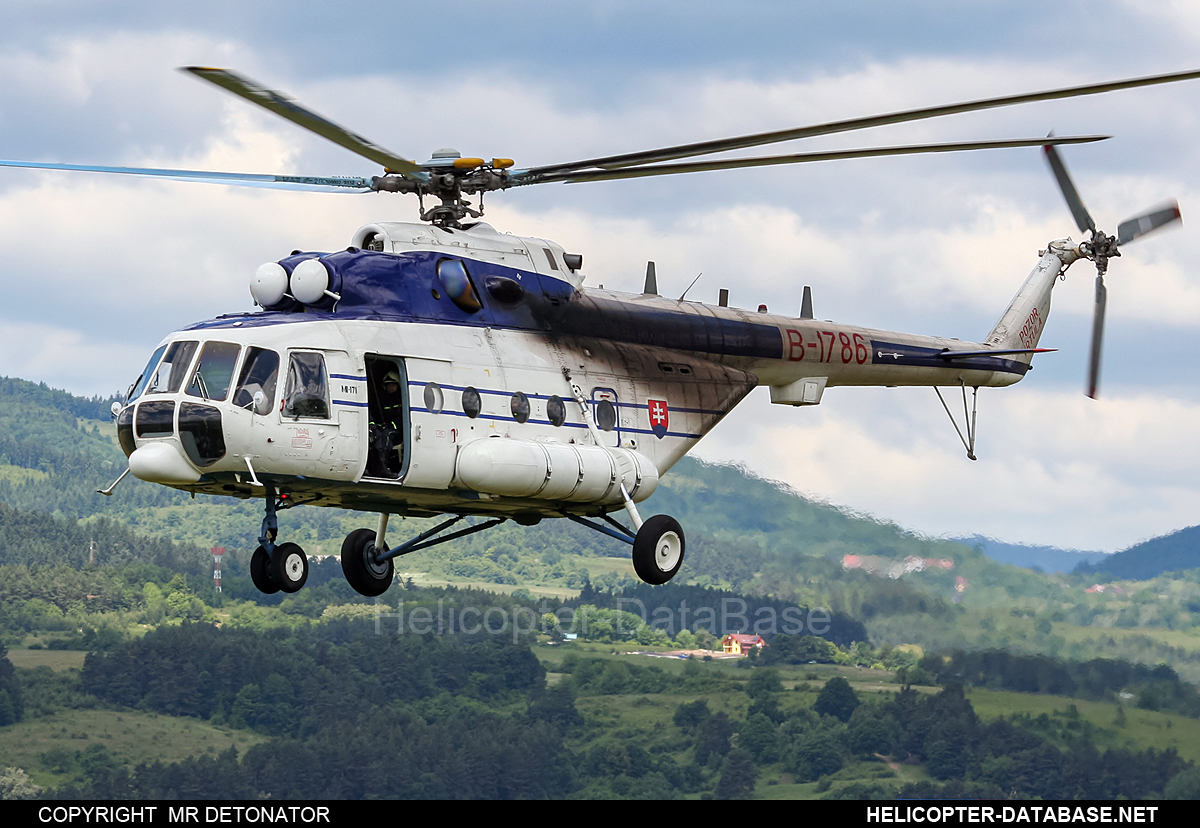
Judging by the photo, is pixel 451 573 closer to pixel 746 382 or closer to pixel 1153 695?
pixel 1153 695

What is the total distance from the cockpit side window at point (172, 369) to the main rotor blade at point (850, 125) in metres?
4.88

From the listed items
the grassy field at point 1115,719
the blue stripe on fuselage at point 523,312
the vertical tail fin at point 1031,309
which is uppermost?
the vertical tail fin at point 1031,309

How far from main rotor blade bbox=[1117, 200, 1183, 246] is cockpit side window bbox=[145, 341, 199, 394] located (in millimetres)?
17594

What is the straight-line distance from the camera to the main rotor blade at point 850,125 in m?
16.5

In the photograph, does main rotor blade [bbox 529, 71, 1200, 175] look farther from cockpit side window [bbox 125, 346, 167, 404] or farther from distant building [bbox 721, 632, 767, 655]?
distant building [bbox 721, 632, 767, 655]

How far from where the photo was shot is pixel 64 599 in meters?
160

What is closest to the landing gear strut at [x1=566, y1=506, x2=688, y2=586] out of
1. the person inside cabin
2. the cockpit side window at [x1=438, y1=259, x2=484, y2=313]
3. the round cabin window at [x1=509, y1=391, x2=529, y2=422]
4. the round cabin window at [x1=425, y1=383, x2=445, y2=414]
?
the round cabin window at [x1=509, y1=391, x2=529, y2=422]

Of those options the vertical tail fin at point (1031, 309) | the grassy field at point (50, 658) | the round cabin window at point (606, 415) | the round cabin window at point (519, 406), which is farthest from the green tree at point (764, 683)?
the round cabin window at point (519, 406)

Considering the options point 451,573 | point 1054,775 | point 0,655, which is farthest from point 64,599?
point 1054,775

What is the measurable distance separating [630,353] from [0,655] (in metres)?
137

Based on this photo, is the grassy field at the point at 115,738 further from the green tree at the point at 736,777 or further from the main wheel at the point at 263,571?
the main wheel at the point at 263,571

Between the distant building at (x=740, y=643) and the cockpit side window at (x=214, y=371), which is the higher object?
the cockpit side window at (x=214, y=371)

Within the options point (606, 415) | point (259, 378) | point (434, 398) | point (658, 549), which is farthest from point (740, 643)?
point (259, 378)

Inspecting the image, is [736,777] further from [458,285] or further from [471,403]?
[471,403]
